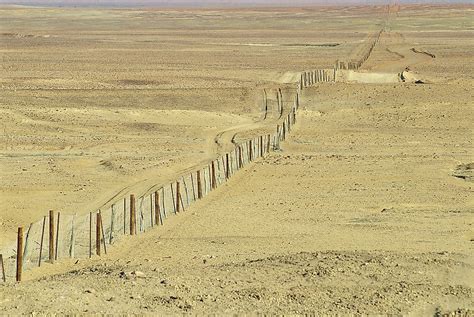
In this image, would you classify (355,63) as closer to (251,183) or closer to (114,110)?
(114,110)

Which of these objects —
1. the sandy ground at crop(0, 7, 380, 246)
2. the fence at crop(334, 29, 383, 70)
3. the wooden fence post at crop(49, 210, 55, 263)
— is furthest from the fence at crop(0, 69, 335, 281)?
the fence at crop(334, 29, 383, 70)

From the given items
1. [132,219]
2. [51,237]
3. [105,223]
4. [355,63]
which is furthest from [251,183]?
[355,63]

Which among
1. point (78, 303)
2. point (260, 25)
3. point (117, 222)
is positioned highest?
point (78, 303)

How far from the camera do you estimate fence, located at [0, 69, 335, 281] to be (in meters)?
18.6

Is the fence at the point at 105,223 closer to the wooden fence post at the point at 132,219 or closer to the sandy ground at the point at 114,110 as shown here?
the wooden fence post at the point at 132,219

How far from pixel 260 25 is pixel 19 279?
127m

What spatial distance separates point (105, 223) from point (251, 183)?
7018 millimetres

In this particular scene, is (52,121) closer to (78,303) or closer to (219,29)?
(78,303)

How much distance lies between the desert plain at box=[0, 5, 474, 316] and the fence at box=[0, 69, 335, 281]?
388 millimetres

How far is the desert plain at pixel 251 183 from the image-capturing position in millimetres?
14703

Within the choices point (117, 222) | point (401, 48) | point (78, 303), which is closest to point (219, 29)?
point (401, 48)

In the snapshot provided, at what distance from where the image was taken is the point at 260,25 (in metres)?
142

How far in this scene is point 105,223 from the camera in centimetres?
2219

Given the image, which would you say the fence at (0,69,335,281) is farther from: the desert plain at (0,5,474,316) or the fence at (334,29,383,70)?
the fence at (334,29,383,70)
